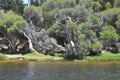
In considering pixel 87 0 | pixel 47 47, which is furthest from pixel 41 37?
pixel 87 0

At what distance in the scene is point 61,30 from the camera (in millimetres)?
91312

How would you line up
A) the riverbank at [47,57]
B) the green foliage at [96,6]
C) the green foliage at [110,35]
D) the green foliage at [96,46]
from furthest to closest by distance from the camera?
the green foliage at [96,6]
the green foliage at [110,35]
the green foliage at [96,46]
the riverbank at [47,57]

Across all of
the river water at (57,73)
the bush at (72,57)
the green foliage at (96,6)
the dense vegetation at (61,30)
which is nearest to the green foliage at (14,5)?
the dense vegetation at (61,30)

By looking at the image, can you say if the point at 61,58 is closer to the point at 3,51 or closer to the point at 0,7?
the point at 3,51

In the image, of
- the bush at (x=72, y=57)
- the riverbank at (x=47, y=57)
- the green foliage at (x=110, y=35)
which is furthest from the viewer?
the green foliage at (x=110, y=35)

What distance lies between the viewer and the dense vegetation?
87.5m

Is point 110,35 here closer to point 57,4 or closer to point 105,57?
point 105,57

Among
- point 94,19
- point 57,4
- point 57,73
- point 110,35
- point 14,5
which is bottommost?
point 57,73

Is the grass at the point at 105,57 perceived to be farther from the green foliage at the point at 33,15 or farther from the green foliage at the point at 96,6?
the green foliage at the point at 96,6

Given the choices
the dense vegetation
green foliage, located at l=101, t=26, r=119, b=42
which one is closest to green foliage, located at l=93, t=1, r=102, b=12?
the dense vegetation

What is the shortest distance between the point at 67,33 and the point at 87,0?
58.1 feet

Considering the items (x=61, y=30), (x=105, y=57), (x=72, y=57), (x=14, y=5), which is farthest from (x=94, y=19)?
(x=14, y=5)

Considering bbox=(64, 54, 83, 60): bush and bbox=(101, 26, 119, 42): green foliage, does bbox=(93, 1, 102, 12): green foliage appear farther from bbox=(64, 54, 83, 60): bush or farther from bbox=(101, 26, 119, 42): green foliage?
bbox=(64, 54, 83, 60): bush

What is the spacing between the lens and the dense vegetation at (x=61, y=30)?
3445 inches
